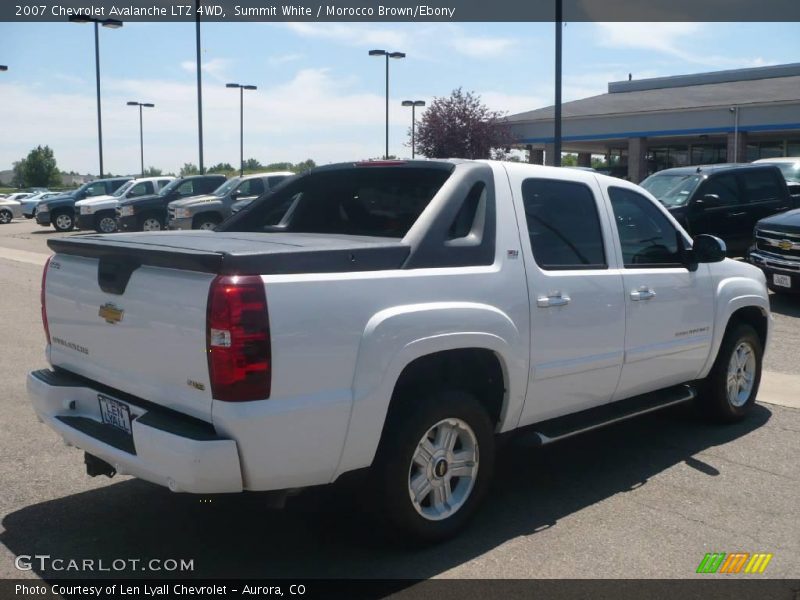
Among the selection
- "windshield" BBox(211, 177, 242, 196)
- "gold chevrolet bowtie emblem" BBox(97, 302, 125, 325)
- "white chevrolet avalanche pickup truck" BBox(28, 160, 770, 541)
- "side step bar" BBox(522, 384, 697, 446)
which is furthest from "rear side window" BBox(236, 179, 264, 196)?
"gold chevrolet bowtie emblem" BBox(97, 302, 125, 325)

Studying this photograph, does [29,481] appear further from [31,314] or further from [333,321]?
[31,314]

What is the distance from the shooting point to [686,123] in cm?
3484

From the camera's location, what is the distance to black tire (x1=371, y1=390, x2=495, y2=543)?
3.88m

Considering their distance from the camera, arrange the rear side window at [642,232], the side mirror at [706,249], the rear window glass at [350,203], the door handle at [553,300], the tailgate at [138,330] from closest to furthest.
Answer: the tailgate at [138,330], the door handle at [553,300], the rear window glass at [350,203], the rear side window at [642,232], the side mirror at [706,249]

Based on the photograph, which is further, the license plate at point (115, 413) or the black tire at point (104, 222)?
the black tire at point (104, 222)

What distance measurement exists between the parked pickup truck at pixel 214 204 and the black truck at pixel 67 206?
8982 millimetres

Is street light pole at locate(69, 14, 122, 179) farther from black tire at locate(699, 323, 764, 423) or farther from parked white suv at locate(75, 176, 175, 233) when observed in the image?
black tire at locate(699, 323, 764, 423)

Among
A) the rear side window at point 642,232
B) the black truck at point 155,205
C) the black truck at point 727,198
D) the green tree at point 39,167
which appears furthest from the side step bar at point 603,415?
the green tree at point 39,167

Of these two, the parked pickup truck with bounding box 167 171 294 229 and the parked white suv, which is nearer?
the parked pickup truck with bounding box 167 171 294 229

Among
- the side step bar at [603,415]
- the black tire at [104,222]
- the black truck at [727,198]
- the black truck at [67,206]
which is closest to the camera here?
the side step bar at [603,415]

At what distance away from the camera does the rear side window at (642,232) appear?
17.5ft

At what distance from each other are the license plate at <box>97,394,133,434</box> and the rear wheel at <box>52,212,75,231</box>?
91.9 ft

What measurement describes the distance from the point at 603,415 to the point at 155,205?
20.6 meters

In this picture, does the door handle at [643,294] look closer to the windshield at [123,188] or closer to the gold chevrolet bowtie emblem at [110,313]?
the gold chevrolet bowtie emblem at [110,313]
